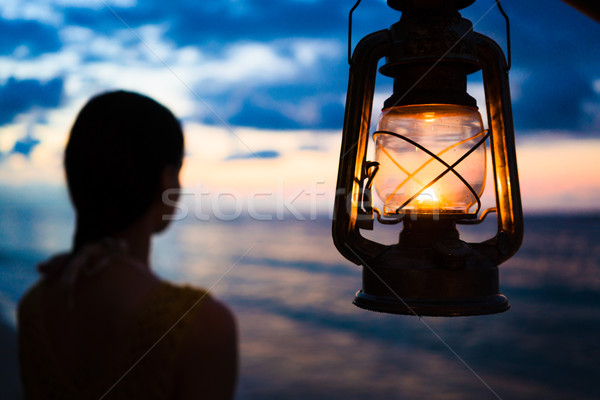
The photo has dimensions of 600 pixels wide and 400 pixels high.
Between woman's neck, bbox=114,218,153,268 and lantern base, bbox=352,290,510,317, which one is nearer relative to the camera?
woman's neck, bbox=114,218,153,268

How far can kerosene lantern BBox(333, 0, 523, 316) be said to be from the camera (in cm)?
114

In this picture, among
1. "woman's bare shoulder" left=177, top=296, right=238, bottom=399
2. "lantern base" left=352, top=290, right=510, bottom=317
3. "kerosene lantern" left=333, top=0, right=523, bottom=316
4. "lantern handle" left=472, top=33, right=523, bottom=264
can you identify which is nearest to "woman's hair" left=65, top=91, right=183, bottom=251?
"woman's bare shoulder" left=177, top=296, right=238, bottom=399

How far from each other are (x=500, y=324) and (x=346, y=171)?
951 centimetres

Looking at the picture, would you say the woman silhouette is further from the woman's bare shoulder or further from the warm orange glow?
the warm orange glow

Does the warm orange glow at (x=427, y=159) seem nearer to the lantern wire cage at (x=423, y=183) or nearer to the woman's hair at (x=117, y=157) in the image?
the lantern wire cage at (x=423, y=183)

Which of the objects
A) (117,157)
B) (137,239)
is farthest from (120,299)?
(117,157)

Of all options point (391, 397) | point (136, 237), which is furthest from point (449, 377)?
point (136, 237)

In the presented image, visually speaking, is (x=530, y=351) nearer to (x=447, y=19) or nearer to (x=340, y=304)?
(x=340, y=304)

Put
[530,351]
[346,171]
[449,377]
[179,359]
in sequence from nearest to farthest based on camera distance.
A: [179,359] → [346,171] → [449,377] → [530,351]

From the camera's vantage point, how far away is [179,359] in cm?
77

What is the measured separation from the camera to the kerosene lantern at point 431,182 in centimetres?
114

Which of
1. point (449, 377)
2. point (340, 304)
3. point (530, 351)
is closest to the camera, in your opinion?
point (449, 377)

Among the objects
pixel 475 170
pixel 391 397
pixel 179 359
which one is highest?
pixel 475 170

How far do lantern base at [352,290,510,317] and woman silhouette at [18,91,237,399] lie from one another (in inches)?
17.3
